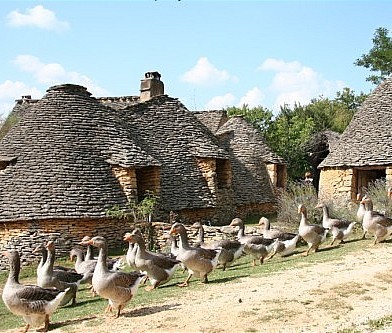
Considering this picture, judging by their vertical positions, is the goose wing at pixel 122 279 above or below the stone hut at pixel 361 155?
below

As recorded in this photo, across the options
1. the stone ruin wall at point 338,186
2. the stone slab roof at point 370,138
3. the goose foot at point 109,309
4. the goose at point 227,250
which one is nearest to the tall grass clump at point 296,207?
the stone ruin wall at point 338,186

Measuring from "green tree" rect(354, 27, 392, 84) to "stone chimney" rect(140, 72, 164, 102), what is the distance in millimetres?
23917

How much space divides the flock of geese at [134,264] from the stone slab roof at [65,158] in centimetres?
479

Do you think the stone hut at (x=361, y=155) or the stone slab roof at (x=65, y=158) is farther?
the stone hut at (x=361, y=155)

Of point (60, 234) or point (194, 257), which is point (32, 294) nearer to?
point (194, 257)

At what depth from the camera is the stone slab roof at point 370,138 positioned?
21.6 metres

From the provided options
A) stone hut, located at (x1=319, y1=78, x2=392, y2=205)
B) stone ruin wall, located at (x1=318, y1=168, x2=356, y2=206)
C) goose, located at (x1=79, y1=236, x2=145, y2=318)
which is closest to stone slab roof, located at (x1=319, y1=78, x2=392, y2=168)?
stone hut, located at (x1=319, y1=78, x2=392, y2=205)

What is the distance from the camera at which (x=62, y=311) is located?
10.4m

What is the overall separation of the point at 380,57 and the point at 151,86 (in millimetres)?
25554

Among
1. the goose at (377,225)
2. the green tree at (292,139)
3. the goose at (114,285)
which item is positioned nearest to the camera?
the goose at (114,285)

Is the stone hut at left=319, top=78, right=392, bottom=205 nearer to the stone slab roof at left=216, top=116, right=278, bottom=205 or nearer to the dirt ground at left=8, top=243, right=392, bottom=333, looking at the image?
the stone slab roof at left=216, top=116, right=278, bottom=205

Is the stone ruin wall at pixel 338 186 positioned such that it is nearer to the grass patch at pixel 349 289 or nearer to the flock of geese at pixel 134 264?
the flock of geese at pixel 134 264

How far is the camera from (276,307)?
343 inches

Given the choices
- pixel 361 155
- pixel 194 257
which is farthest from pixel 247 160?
pixel 194 257
